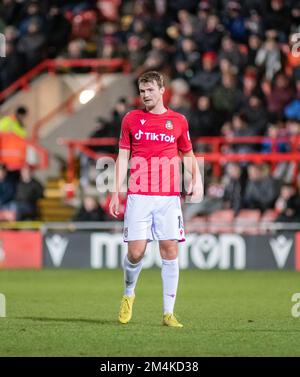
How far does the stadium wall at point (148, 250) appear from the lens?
64.6 ft

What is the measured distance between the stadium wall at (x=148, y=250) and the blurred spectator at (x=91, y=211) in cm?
67

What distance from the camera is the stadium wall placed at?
19.7 meters

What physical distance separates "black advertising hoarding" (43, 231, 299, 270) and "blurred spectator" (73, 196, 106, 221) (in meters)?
0.67

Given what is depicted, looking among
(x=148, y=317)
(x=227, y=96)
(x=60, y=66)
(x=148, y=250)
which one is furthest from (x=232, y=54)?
(x=148, y=317)

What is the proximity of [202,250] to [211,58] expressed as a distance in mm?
4551

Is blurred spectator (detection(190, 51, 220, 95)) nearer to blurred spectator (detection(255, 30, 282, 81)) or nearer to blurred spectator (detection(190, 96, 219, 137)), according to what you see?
blurred spectator (detection(190, 96, 219, 137))

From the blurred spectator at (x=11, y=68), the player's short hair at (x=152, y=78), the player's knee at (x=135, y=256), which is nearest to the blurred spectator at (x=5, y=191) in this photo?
the blurred spectator at (x=11, y=68)

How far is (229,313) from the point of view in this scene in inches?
475

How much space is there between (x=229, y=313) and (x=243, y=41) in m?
11.8

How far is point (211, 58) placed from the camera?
2262cm

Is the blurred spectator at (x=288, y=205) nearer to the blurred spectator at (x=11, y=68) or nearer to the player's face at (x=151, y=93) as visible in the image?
the blurred spectator at (x=11, y=68)

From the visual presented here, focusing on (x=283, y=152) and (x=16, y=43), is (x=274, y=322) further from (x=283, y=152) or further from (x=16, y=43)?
(x=16, y=43)

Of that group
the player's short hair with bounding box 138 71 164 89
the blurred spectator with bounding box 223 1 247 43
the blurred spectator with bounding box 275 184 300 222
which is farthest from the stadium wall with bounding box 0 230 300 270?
the player's short hair with bounding box 138 71 164 89
